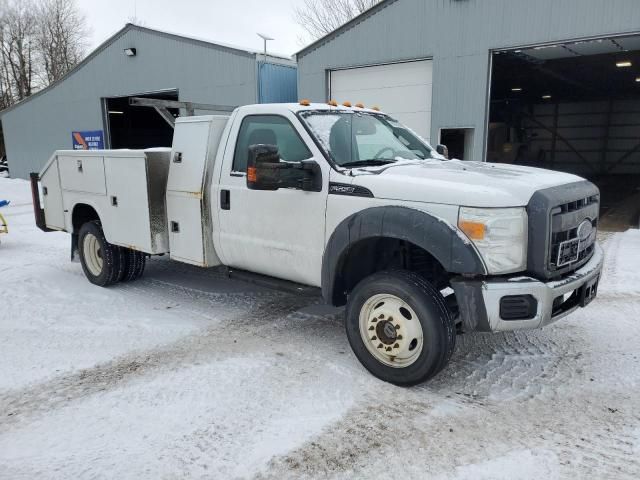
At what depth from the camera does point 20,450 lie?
3078 millimetres

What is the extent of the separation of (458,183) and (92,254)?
194 inches

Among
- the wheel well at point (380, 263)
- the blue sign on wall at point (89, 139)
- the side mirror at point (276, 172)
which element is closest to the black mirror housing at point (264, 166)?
the side mirror at point (276, 172)

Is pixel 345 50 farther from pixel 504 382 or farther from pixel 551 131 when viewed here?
pixel 551 131

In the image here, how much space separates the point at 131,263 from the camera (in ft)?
21.4

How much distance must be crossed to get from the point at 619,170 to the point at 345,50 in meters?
19.4

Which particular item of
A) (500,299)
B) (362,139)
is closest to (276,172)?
(362,139)

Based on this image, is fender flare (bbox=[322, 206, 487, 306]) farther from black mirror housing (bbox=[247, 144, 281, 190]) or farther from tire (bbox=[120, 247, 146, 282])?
tire (bbox=[120, 247, 146, 282])

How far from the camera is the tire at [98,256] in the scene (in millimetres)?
6324

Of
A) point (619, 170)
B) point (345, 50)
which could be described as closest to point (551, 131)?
point (619, 170)

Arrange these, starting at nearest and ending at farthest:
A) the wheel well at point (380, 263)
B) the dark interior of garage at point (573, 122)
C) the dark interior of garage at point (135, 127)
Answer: the wheel well at point (380, 263)
the dark interior of garage at point (573, 122)
the dark interior of garage at point (135, 127)

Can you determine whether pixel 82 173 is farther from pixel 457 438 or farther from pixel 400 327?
pixel 457 438

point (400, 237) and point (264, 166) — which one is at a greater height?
point (264, 166)

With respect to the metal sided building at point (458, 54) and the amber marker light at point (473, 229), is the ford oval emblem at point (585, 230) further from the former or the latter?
the metal sided building at point (458, 54)

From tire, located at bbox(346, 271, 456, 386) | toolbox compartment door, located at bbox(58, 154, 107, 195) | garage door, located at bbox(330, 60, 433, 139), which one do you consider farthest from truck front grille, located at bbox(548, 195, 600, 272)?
garage door, located at bbox(330, 60, 433, 139)
